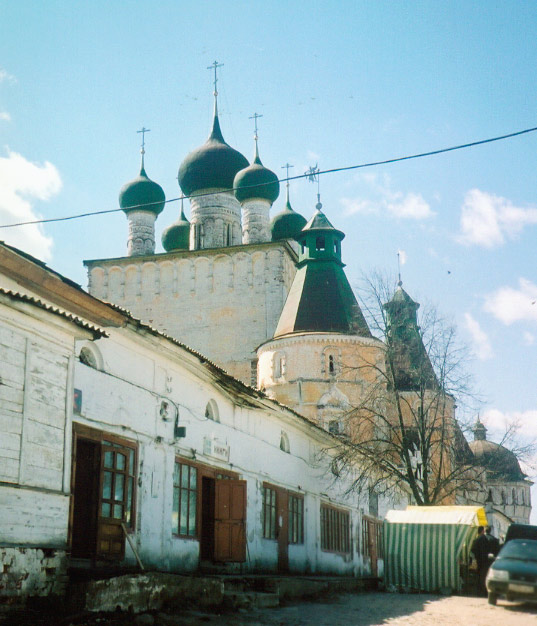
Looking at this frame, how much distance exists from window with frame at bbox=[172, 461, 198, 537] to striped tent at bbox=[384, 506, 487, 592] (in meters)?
4.75

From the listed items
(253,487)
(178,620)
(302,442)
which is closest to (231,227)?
(302,442)

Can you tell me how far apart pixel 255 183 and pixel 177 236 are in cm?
793

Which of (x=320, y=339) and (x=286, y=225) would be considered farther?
(x=286, y=225)

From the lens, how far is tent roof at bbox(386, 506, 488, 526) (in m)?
18.1

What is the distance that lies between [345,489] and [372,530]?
14.1 ft

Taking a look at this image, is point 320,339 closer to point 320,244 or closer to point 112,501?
point 320,244

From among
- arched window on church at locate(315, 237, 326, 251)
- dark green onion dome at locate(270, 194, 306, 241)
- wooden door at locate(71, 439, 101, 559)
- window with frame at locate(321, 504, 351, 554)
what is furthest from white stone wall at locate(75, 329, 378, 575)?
dark green onion dome at locate(270, 194, 306, 241)

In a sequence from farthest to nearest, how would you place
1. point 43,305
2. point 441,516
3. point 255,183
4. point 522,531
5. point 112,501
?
point 255,183 → point 441,516 → point 522,531 → point 112,501 → point 43,305

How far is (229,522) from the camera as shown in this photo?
1741cm

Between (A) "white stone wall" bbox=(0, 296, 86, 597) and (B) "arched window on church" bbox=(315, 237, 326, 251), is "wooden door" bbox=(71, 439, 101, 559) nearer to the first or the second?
(A) "white stone wall" bbox=(0, 296, 86, 597)

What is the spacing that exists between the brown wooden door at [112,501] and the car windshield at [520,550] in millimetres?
6287

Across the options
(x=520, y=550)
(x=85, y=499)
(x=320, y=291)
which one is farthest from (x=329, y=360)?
(x=85, y=499)

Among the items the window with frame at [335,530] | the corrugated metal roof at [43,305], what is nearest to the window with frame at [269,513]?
the window with frame at [335,530]

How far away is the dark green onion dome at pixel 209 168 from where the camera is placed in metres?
42.9
